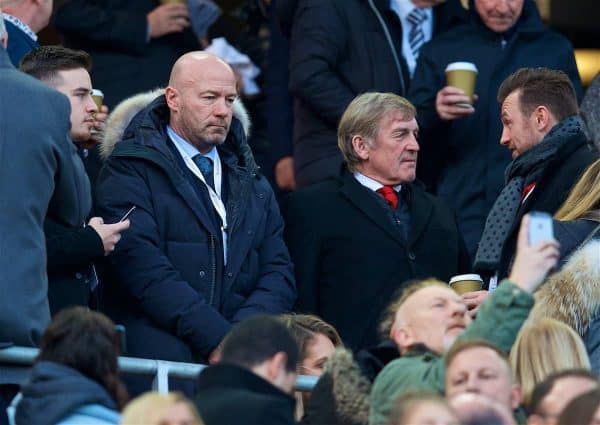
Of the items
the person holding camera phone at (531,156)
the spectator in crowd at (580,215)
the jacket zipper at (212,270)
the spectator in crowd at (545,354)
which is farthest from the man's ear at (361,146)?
the spectator in crowd at (545,354)

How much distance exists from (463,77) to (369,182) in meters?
0.96

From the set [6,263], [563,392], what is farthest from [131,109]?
[563,392]

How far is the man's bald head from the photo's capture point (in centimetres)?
965

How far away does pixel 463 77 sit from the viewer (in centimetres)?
1080

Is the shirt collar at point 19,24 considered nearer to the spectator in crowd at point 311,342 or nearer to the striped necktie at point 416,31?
the spectator in crowd at point 311,342

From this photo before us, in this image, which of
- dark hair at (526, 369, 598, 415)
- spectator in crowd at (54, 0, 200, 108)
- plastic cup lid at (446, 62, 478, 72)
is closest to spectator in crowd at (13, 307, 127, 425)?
dark hair at (526, 369, 598, 415)

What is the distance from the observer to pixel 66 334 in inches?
280

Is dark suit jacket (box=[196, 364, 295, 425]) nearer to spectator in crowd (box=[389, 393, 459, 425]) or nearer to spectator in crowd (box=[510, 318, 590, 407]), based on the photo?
spectator in crowd (box=[389, 393, 459, 425])

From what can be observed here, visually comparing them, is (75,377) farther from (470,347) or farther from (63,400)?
(470,347)

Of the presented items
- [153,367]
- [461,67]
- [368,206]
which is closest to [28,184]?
[153,367]

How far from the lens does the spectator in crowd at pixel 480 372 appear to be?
701cm

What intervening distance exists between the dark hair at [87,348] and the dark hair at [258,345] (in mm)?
409

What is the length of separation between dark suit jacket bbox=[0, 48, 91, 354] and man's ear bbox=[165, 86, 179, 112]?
138cm

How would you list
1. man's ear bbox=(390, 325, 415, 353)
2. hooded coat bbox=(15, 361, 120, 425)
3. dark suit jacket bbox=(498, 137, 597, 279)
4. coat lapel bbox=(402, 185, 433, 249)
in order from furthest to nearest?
coat lapel bbox=(402, 185, 433, 249)
dark suit jacket bbox=(498, 137, 597, 279)
man's ear bbox=(390, 325, 415, 353)
hooded coat bbox=(15, 361, 120, 425)
